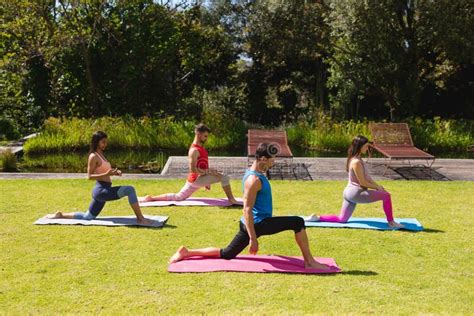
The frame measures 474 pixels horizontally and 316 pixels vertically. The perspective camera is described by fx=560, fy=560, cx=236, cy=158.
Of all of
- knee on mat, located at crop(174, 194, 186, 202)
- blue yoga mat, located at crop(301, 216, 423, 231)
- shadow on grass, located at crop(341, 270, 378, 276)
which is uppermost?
knee on mat, located at crop(174, 194, 186, 202)

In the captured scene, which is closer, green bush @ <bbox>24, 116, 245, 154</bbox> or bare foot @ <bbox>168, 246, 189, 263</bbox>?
bare foot @ <bbox>168, 246, 189, 263</bbox>

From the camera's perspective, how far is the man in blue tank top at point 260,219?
547 cm

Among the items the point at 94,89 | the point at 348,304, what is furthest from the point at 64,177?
the point at 94,89

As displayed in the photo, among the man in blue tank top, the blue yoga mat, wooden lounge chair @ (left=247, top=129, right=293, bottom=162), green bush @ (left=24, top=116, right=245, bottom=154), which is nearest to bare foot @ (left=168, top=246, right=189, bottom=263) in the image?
the man in blue tank top

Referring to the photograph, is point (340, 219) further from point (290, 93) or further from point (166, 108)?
point (290, 93)

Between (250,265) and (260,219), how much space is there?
0.54 meters

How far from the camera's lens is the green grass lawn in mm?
4840

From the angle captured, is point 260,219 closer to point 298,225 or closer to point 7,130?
point 298,225

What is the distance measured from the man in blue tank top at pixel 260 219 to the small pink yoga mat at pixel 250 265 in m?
0.08

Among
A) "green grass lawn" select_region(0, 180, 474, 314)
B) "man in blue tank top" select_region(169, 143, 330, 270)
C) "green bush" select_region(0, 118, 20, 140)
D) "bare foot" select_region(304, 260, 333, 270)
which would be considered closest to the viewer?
"green grass lawn" select_region(0, 180, 474, 314)

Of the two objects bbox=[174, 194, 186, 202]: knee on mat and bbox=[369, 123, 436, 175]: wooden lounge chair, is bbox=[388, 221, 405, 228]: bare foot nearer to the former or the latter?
bbox=[174, 194, 186, 202]: knee on mat

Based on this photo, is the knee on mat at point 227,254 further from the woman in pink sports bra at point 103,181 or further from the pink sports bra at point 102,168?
the pink sports bra at point 102,168

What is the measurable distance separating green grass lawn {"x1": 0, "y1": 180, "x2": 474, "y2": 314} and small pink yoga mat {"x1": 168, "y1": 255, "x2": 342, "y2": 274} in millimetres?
133

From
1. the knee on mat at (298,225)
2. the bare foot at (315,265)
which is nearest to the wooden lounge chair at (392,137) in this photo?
the bare foot at (315,265)
